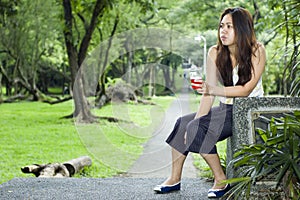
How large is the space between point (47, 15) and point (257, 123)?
1660 centimetres

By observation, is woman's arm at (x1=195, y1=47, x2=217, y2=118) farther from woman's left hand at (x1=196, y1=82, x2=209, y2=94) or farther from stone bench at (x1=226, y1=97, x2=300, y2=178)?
stone bench at (x1=226, y1=97, x2=300, y2=178)

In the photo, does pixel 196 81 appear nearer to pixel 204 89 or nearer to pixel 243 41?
pixel 204 89

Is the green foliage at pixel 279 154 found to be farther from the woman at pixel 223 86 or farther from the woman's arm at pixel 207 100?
the woman's arm at pixel 207 100

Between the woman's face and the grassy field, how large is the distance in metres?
0.84

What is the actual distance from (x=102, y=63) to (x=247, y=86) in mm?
3398

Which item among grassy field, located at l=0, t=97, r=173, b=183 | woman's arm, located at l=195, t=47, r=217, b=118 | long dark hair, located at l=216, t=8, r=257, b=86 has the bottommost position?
grassy field, located at l=0, t=97, r=173, b=183

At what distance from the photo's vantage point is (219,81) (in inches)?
141

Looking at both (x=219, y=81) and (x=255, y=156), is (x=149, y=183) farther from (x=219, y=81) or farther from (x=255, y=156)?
(x=255, y=156)

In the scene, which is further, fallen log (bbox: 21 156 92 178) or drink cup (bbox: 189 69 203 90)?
fallen log (bbox: 21 156 92 178)

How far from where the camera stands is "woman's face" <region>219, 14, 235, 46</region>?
3.53 m

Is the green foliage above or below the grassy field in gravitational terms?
above

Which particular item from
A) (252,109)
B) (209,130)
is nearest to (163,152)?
(209,130)

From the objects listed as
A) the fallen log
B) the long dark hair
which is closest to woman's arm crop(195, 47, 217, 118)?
the long dark hair

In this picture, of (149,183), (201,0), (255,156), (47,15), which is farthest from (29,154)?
(47,15)
